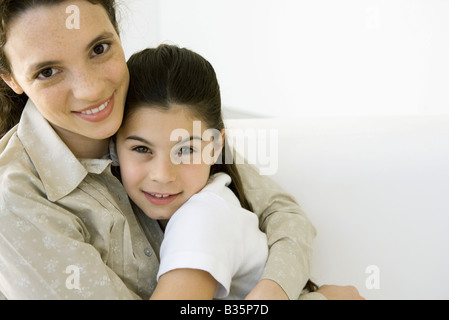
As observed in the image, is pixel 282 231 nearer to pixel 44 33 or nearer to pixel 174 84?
pixel 174 84

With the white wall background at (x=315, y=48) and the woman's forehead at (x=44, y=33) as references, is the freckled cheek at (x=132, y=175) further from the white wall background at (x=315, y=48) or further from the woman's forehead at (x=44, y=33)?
the white wall background at (x=315, y=48)

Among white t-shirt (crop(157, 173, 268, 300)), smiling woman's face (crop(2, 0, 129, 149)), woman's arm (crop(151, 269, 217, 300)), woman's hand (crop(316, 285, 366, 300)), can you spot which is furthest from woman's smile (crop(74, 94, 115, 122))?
woman's hand (crop(316, 285, 366, 300))

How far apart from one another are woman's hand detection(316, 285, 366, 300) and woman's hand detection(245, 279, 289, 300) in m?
0.15

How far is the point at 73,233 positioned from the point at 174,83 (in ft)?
1.26

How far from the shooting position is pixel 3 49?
989 millimetres

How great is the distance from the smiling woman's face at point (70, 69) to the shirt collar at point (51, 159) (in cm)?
4

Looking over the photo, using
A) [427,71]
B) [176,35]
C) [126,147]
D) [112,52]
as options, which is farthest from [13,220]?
[176,35]

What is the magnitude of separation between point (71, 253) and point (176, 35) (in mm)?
3228

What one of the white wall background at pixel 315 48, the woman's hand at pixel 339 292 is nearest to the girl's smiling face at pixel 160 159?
the woman's hand at pixel 339 292

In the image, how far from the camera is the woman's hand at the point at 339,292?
3.62 feet

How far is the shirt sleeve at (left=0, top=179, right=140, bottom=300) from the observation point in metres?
0.86

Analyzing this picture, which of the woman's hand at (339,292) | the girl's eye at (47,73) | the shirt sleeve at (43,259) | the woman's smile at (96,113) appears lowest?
the woman's hand at (339,292)

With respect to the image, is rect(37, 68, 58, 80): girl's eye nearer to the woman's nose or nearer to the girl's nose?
the woman's nose
